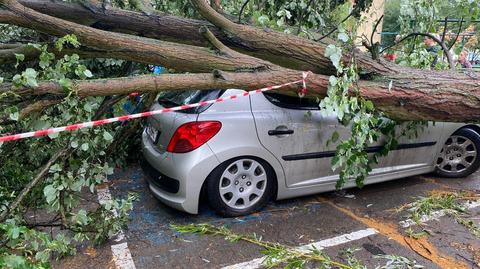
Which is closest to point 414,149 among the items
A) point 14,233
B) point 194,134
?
point 194,134

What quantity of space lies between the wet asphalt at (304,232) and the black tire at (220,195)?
3.1 inches

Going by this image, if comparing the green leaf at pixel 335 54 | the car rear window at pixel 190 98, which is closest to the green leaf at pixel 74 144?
the car rear window at pixel 190 98

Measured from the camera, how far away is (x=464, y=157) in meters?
4.77

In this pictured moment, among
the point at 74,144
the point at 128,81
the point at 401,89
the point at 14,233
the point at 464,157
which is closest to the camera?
the point at 14,233

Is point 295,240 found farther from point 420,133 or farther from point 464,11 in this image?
point 464,11

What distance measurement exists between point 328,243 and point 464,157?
2.53m

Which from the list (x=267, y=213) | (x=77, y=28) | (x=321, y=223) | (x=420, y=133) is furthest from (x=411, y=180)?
(x=77, y=28)

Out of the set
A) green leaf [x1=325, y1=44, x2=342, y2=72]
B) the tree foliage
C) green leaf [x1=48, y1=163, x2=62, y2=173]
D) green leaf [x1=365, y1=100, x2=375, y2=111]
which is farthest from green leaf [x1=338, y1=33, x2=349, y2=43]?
green leaf [x1=48, y1=163, x2=62, y2=173]

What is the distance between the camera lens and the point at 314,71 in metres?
3.22

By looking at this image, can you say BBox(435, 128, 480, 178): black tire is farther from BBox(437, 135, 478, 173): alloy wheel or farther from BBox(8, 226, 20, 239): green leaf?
BBox(8, 226, 20, 239): green leaf

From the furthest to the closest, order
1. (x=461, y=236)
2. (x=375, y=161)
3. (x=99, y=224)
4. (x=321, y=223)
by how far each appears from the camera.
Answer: (x=375, y=161), (x=321, y=223), (x=461, y=236), (x=99, y=224)

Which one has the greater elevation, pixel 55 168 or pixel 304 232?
pixel 55 168

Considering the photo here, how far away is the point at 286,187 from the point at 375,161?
1018 mm

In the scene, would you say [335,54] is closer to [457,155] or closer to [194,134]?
[194,134]
